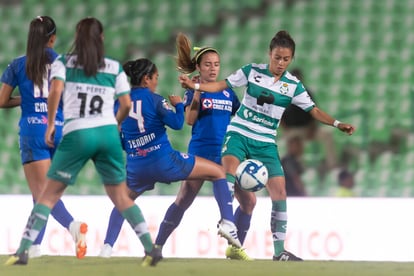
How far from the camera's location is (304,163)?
13039 millimetres

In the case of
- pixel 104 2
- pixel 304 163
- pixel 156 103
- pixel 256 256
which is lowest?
pixel 256 256

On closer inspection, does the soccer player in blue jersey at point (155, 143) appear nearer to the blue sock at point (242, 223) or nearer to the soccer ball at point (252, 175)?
the soccer ball at point (252, 175)

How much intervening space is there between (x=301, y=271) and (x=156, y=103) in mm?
1740

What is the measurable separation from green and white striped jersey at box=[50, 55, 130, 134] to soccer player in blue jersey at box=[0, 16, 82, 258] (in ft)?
2.91

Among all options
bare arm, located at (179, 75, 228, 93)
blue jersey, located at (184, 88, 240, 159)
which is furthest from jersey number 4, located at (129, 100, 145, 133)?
blue jersey, located at (184, 88, 240, 159)

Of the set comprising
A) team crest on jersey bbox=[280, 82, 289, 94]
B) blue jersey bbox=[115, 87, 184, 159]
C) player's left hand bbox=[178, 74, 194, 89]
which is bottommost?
blue jersey bbox=[115, 87, 184, 159]

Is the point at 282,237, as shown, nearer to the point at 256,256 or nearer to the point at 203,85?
the point at 203,85

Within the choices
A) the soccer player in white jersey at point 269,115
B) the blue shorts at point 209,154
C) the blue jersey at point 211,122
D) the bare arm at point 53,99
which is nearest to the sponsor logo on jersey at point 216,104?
the blue jersey at point 211,122

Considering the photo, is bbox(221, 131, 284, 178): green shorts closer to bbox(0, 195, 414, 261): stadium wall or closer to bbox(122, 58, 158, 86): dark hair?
bbox(122, 58, 158, 86): dark hair

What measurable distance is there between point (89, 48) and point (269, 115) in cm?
198

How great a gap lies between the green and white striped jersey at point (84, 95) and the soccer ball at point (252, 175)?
1.65 m

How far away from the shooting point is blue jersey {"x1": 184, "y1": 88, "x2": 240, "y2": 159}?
8836mm

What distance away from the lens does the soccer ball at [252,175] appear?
830 centimetres

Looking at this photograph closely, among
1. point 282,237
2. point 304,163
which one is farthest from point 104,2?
point 282,237
